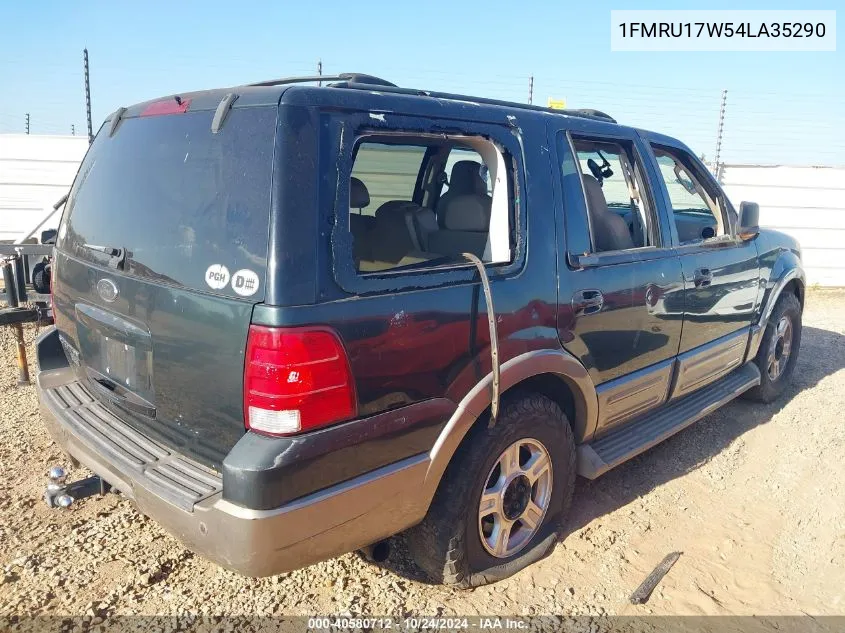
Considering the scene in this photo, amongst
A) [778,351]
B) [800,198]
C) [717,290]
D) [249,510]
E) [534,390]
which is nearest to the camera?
[249,510]

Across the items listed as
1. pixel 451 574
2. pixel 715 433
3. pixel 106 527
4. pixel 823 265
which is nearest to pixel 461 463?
pixel 451 574

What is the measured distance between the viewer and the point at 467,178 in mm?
3379

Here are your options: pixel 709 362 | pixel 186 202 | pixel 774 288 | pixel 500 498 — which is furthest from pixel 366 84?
pixel 774 288

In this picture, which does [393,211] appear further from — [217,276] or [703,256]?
[703,256]

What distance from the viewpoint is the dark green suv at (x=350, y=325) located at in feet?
6.58

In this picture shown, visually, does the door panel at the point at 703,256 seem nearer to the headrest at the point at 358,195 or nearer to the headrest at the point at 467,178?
the headrest at the point at 467,178

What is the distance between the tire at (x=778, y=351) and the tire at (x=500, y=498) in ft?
8.59

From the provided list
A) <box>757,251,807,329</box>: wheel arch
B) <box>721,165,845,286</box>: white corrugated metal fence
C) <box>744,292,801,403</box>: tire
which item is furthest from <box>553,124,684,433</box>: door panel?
<box>721,165,845,286</box>: white corrugated metal fence

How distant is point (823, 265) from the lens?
10.9 m

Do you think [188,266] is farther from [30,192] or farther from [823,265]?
[823,265]

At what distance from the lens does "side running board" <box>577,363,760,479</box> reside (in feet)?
10.3

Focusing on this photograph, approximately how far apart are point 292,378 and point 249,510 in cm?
43

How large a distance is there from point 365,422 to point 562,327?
110 centimetres

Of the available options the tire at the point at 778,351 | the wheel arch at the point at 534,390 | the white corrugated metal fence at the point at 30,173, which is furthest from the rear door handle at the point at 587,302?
the white corrugated metal fence at the point at 30,173
